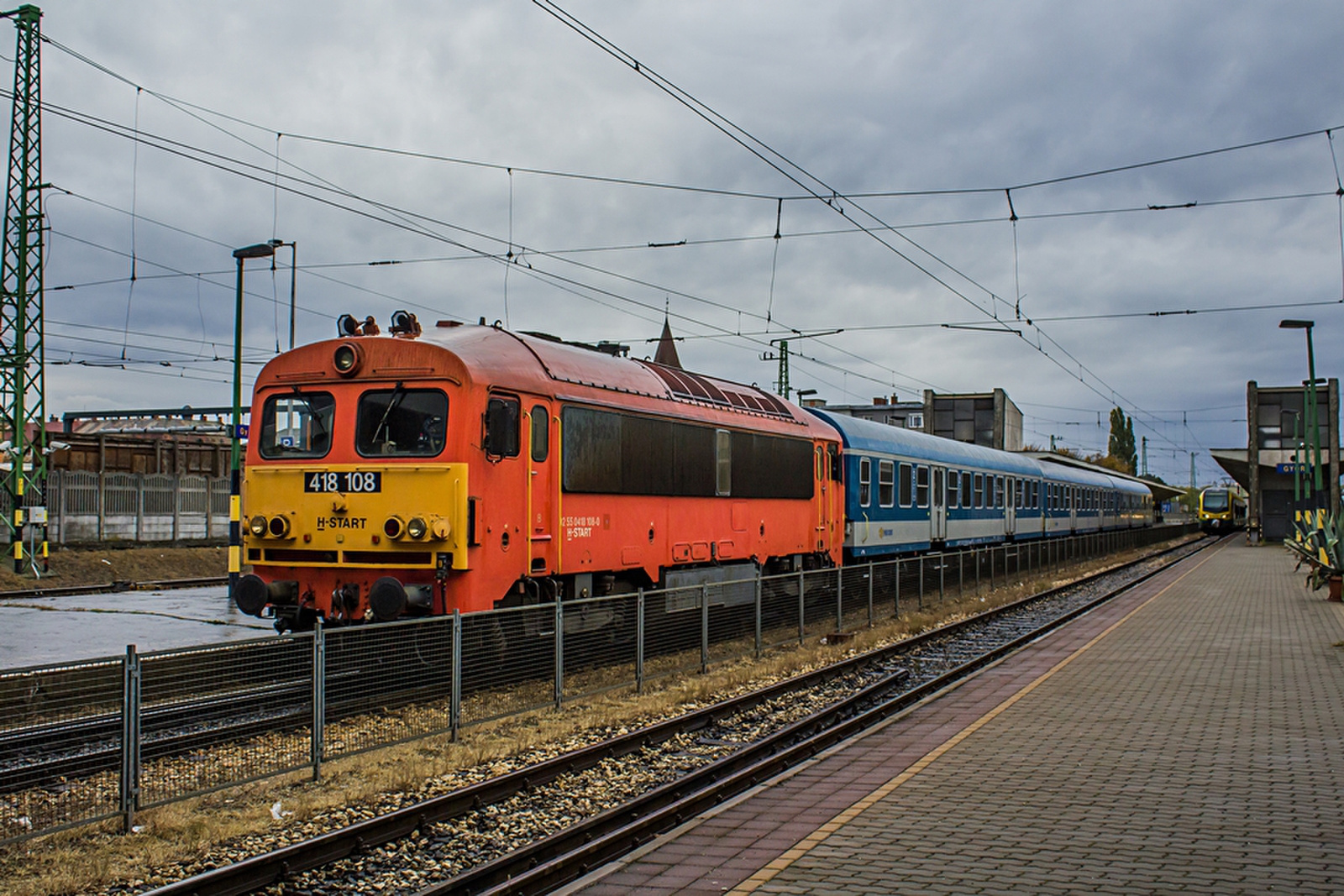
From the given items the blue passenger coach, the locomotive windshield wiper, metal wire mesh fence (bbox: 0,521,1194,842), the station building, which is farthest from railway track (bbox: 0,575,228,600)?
the station building

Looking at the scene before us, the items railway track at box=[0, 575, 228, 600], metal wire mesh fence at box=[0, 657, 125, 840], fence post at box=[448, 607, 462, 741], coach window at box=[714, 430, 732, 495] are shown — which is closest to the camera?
metal wire mesh fence at box=[0, 657, 125, 840]

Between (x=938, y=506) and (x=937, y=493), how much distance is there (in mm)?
340

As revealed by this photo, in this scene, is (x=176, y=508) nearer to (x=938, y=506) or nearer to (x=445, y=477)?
(x=938, y=506)

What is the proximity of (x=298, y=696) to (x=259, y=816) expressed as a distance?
4.94ft

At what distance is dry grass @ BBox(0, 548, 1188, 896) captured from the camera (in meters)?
6.49

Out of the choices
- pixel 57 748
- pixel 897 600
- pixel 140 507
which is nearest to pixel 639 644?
pixel 57 748

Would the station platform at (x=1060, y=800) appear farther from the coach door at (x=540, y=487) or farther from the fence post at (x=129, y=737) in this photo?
the coach door at (x=540, y=487)

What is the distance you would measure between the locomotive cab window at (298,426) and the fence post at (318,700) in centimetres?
404

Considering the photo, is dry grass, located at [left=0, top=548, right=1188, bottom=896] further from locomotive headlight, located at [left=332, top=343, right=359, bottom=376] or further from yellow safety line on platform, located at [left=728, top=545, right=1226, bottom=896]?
locomotive headlight, located at [left=332, top=343, right=359, bottom=376]

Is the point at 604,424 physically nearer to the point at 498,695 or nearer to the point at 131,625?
the point at 498,695

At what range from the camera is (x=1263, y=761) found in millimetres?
8805

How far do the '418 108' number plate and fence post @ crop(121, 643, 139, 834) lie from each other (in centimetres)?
456

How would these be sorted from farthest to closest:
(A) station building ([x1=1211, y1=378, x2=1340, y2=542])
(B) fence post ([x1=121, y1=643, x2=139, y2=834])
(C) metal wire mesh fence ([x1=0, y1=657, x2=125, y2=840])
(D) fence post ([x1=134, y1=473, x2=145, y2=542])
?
(A) station building ([x1=1211, y1=378, x2=1340, y2=542]), (D) fence post ([x1=134, y1=473, x2=145, y2=542]), (B) fence post ([x1=121, y1=643, x2=139, y2=834]), (C) metal wire mesh fence ([x1=0, y1=657, x2=125, y2=840])

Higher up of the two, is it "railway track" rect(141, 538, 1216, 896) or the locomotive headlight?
the locomotive headlight
